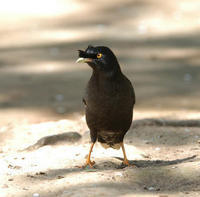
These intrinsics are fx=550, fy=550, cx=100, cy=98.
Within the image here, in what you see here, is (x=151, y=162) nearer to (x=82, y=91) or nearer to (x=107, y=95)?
(x=107, y=95)

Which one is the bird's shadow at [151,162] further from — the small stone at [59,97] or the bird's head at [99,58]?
the small stone at [59,97]

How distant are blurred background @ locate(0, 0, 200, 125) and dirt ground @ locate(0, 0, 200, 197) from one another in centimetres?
2

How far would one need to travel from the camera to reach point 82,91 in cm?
1099

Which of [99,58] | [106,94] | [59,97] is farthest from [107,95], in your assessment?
[59,97]

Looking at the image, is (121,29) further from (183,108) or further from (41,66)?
(183,108)

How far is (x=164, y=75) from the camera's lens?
38.9 ft

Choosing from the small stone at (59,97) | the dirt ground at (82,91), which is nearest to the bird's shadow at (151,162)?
the dirt ground at (82,91)

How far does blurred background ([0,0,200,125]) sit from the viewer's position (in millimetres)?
10242

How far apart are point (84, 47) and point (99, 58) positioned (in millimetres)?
7874

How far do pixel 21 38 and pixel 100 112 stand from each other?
930 centimetres

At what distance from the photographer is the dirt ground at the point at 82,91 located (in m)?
5.45

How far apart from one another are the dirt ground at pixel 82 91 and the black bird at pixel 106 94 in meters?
0.56

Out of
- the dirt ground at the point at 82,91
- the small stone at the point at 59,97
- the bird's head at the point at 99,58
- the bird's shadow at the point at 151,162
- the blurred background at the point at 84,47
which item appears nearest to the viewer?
the dirt ground at the point at 82,91

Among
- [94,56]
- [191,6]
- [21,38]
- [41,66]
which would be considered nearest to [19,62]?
[41,66]
